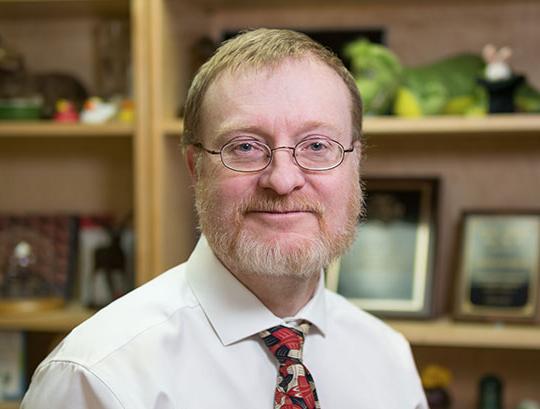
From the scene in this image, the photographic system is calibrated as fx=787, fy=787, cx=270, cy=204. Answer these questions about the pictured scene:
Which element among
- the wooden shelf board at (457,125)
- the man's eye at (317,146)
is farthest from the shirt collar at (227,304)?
the wooden shelf board at (457,125)

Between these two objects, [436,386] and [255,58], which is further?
[436,386]

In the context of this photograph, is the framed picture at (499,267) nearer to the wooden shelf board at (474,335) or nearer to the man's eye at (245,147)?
the wooden shelf board at (474,335)

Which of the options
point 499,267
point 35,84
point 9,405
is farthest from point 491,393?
point 35,84

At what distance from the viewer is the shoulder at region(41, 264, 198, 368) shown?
1086 mm

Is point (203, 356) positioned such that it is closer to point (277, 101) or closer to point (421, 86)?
point (277, 101)

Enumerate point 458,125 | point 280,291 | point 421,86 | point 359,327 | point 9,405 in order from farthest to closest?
point 9,405 < point 421,86 < point 458,125 < point 359,327 < point 280,291

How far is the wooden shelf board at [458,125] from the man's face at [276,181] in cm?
79

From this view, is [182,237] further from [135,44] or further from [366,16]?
[366,16]

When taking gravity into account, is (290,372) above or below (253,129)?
below

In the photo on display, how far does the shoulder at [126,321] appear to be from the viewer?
109 centimetres

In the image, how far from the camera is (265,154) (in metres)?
1.14

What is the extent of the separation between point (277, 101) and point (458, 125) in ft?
3.08

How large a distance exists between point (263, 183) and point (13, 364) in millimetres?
1460

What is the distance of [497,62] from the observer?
6.58 feet
